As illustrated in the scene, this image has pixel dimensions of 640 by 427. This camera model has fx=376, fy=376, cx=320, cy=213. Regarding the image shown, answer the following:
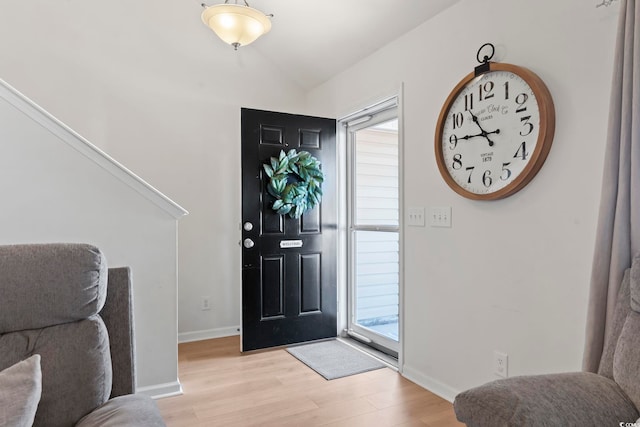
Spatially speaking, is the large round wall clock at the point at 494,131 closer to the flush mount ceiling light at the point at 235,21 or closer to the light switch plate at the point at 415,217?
the light switch plate at the point at 415,217

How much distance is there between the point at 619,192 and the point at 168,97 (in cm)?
341

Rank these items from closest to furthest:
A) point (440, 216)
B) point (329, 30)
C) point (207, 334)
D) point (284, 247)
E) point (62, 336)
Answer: point (62, 336) → point (440, 216) → point (329, 30) → point (284, 247) → point (207, 334)

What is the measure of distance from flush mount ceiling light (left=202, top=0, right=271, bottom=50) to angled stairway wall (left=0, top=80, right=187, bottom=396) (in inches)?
40.8

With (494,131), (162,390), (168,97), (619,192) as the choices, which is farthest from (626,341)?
(168,97)

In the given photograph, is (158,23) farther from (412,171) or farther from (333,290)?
(333,290)

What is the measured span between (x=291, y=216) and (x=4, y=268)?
2308 mm

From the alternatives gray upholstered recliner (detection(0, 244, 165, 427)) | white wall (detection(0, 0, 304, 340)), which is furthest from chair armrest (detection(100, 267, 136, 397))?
white wall (detection(0, 0, 304, 340))

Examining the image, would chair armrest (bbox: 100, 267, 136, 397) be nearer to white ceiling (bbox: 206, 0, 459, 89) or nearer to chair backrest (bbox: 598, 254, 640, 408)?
chair backrest (bbox: 598, 254, 640, 408)

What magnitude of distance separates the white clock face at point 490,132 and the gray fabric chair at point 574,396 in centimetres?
81

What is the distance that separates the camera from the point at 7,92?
1921mm

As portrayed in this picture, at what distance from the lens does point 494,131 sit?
2.06 meters

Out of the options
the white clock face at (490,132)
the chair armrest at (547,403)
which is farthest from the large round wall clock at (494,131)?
A: the chair armrest at (547,403)

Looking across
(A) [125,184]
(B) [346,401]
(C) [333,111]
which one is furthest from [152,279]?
(C) [333,111]

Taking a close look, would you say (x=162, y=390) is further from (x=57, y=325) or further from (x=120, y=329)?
(x=57, y=325)
